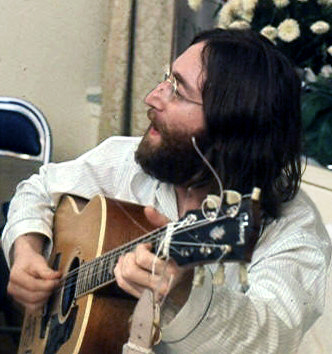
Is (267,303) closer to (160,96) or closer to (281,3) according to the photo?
(160,96)

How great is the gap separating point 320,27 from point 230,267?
77cm

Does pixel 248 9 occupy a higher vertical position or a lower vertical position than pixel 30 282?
higher

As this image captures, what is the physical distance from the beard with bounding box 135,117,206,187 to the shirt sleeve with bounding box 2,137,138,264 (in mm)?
179

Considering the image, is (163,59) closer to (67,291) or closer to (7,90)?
(7,90)

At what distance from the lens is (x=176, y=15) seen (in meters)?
2.35

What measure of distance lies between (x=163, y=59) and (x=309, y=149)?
0.65 metres

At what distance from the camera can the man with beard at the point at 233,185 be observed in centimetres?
102

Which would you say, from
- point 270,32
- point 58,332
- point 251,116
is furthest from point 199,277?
point 270,32

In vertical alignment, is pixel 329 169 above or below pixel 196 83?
below

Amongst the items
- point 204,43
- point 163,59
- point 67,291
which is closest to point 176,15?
point 163,59

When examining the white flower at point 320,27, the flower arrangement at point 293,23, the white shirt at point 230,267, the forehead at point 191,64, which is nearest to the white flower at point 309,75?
the flower arrangement at point 293,23

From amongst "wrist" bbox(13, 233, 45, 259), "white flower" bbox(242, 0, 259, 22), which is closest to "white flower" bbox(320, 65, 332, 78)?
"white flower" bbox(242, 0, 259, 22)

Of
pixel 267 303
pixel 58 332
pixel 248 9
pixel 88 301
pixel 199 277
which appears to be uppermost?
pixel 248 9

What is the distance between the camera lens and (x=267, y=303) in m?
1.06
